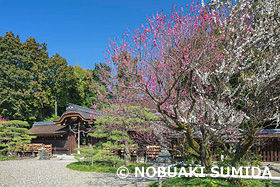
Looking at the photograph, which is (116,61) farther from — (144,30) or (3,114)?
(3,114)

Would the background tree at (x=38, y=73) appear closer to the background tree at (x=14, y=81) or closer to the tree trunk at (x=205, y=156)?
the background tree at (x=14, y=81)

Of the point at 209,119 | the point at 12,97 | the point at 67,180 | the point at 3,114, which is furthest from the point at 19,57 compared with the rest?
the point at 209,119

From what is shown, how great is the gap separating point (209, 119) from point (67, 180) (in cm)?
702

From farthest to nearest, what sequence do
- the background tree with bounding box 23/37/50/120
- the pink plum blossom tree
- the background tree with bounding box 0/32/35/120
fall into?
1. the background tree with bounding box 23/37/50/120
2. the background tree with bounding box 0/32/35/120
3. the pink plum blossom tree

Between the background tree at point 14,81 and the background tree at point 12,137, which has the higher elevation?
the background tree at point 14,81

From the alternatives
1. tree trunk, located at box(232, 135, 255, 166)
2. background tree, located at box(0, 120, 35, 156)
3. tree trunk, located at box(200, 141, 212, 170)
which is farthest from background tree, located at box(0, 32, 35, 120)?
tree trunk, located at box(232, 135, 255, 166)

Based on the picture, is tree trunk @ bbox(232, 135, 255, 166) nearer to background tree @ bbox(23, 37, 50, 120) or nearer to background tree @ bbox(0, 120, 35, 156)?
background tree @ bbox(0, 120, 35, 156)

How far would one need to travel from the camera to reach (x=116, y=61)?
19.0ft

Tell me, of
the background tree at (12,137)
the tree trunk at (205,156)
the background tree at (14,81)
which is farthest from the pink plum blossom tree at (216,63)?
the background tree at (14,81)

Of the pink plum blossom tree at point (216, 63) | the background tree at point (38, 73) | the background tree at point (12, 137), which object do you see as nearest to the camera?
the pink plum blossom tree at point (216, 63)

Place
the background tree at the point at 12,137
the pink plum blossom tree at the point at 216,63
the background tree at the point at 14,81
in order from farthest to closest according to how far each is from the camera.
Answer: the background tree at the point at 14,81 → the background tree at the point at 12,137 → the pink plum blossom tree at the point at 216,63

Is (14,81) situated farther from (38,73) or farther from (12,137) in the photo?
(12,137)

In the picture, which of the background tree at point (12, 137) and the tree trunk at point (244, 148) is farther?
the background tree at point (12, 137)

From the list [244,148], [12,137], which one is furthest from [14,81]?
[244,148]
